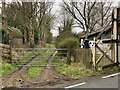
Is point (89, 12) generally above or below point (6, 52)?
above

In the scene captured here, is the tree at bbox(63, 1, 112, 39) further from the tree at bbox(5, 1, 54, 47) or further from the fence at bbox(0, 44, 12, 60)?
the fence at bbox(0, 44, 12, 60)

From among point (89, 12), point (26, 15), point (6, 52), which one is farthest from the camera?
point (89, 12)

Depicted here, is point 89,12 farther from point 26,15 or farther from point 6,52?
point 6,52

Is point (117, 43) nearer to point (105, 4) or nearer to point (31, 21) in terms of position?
point (31, 21)

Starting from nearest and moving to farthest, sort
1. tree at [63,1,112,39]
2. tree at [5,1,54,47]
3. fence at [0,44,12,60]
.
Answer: fence at [0,44,12,60], tree at [5,1,54,47], tree at [63,1,112,39]

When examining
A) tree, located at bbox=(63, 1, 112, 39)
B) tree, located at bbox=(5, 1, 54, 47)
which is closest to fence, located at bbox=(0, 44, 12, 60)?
tree, located at bbox=(5, 1, 54, 47)

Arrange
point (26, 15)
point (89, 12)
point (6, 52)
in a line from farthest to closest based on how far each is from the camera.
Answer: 1. point (89, 12)
2. point (26, 15)
3. point (6, 52)

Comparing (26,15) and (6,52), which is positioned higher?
(26,15)

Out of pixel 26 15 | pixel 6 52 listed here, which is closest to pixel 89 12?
pixel 26 15

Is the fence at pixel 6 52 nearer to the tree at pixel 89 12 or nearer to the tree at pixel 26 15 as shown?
the tree at pixel 26 15

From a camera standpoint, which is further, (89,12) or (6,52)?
(89,12)

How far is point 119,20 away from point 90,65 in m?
3.46

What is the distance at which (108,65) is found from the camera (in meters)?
13.7

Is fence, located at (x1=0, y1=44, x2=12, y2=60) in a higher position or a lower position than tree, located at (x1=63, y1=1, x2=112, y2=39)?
lower
